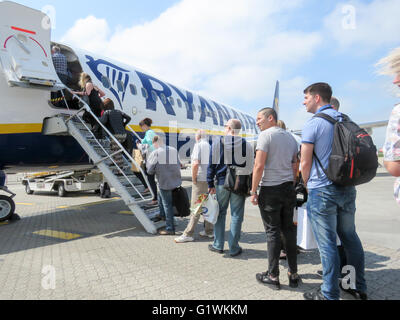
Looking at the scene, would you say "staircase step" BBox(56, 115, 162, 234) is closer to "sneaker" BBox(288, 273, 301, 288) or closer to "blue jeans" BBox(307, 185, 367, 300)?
"sneaker" BBox(288, 273, 301, 288)

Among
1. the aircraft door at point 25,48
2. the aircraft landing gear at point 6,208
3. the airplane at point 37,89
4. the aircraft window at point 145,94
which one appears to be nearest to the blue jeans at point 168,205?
the airplane at point 37,89

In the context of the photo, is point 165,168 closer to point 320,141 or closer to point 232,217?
point 232,217

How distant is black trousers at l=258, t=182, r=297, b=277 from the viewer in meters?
3.13

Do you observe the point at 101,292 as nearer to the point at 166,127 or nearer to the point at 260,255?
the point at 260,255

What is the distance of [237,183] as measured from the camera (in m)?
3.81

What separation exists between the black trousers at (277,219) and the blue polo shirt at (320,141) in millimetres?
479

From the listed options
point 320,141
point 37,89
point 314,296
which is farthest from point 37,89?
point 314,296

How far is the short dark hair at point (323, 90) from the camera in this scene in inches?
112

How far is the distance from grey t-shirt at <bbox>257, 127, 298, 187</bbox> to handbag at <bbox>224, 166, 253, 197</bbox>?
0.58 meters

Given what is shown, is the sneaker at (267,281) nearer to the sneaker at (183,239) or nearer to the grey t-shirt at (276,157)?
the grey t-shirt at (276,157)

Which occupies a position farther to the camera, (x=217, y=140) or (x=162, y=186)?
(x=162, y=186)

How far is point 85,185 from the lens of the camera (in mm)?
10602

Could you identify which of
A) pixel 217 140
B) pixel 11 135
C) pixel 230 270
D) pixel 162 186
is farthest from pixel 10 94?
pixel 230 270

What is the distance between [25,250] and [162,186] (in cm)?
239
